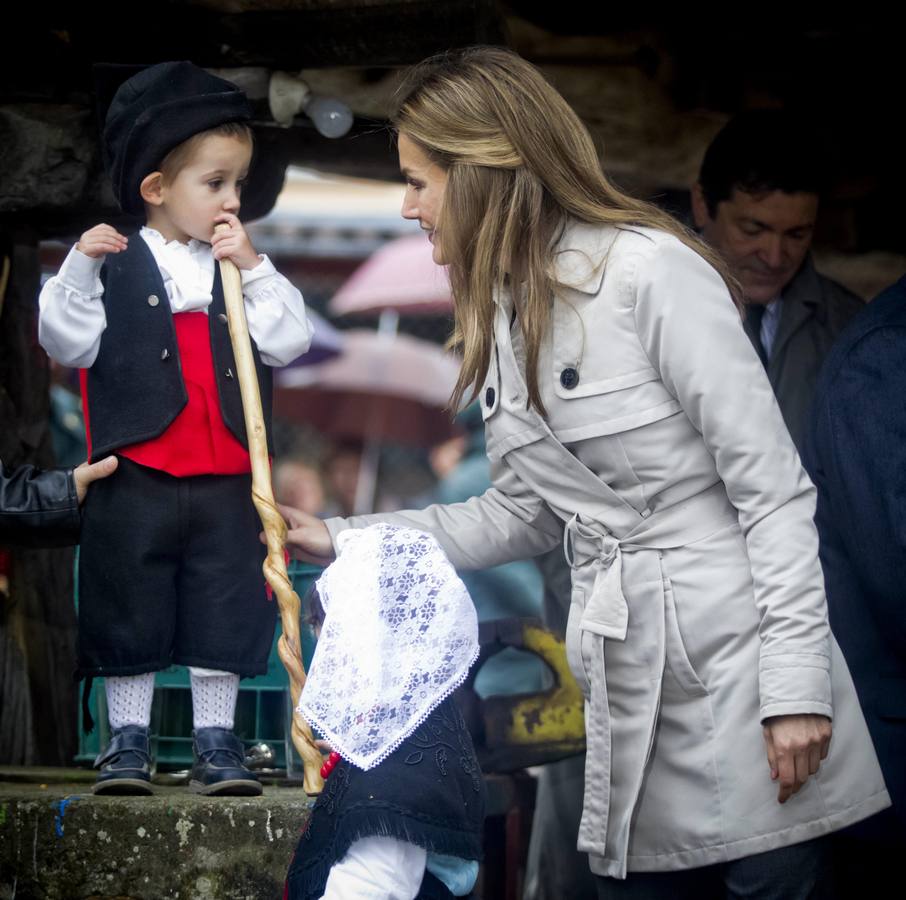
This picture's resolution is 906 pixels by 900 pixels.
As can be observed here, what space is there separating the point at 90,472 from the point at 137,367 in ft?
0.88

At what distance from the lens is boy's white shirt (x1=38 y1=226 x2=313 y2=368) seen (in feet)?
10.1

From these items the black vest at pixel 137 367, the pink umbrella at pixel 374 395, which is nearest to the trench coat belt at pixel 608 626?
the black vest at pixel 137 367

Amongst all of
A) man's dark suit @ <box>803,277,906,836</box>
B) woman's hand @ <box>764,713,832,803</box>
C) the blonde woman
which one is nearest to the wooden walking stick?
the blonde woman

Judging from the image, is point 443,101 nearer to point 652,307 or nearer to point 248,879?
point 652,307

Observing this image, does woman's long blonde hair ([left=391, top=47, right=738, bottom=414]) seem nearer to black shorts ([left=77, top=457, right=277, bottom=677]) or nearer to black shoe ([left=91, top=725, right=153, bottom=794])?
black shorts ([left=77, top=457, right=277, bottom=677])

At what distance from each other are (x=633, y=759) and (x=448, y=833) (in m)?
0.38

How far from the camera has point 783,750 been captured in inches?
91.7

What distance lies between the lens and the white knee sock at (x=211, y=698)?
10.6ft

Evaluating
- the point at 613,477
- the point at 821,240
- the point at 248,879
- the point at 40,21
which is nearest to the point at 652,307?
the point at 613,477

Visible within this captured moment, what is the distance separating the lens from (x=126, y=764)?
3133mm

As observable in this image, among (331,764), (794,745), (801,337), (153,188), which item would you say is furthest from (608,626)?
(801,337)

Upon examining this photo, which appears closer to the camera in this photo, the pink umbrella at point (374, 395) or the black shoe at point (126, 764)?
the black shoe at point (126, 764)

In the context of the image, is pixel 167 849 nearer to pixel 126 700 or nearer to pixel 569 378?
pixel 126 700

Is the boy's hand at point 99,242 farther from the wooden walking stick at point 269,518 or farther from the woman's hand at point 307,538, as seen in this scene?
the woman's hand at point 307,538
